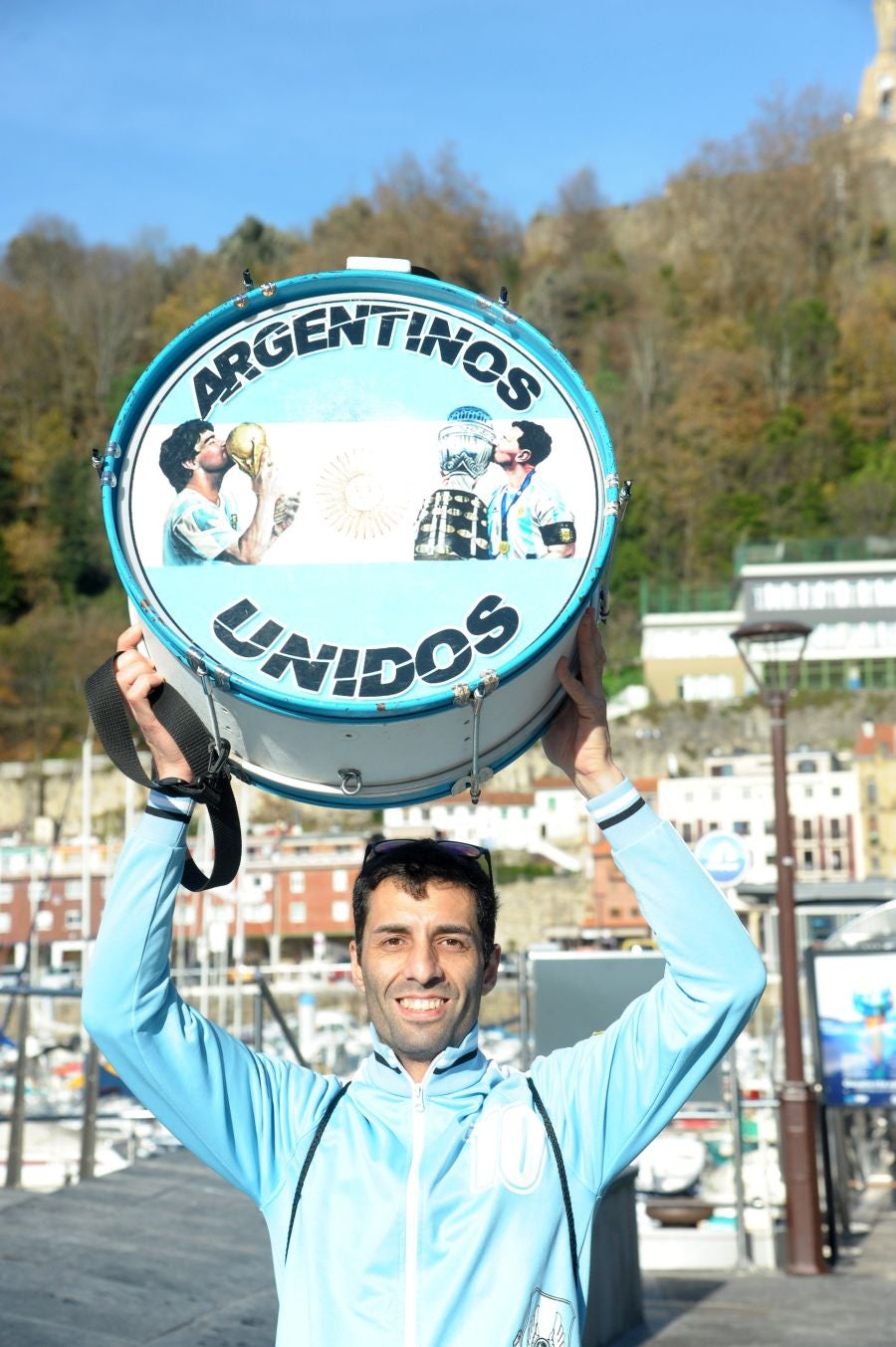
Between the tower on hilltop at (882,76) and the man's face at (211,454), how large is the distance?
111 metres

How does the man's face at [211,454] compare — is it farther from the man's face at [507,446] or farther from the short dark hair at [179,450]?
the man's face at [507,446]

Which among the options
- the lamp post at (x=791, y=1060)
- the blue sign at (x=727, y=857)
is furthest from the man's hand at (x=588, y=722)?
the blue sign at (x=727, y=857)

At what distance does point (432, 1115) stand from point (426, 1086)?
0.04 metres

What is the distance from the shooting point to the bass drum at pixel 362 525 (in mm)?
2178

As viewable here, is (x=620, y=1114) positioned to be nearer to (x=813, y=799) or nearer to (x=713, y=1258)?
(x=713, y=1258)

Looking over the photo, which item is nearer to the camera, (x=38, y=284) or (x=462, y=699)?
(x=462, y=699)

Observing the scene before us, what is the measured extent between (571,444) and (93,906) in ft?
182

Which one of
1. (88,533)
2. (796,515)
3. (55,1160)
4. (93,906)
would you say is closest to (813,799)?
(796,515)

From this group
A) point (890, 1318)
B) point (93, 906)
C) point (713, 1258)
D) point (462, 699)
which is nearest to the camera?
point (462, 699)

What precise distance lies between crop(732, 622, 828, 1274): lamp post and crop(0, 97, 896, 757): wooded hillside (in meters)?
55.0

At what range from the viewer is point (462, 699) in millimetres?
2139

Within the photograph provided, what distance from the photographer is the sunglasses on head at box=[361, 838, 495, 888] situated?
234cm

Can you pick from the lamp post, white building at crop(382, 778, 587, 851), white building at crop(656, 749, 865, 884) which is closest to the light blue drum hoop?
the lamp post

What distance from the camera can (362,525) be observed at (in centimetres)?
226
